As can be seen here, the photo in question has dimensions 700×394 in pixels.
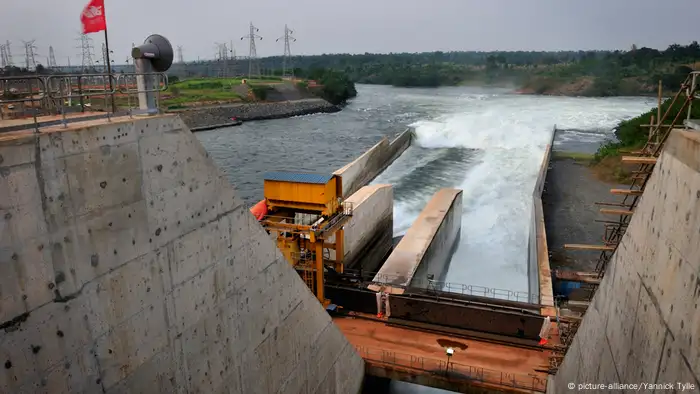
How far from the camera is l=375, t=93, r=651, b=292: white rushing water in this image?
24875mm

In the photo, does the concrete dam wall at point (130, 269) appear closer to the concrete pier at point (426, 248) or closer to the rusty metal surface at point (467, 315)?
the rusty metal surface at point (467, 315)

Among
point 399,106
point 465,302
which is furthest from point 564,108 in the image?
point 465,302

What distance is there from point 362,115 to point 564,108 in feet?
114

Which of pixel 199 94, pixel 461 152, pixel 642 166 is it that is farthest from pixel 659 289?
pixel 199 94

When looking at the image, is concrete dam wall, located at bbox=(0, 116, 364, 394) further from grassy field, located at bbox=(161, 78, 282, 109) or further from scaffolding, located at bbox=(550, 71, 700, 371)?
grassy field, located at bbox=(161, 78, 282, 109)

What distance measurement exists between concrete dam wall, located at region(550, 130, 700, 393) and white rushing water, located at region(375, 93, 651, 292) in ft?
49.5

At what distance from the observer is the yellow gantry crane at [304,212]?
13.9 m

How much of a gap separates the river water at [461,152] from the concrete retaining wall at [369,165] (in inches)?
35.6

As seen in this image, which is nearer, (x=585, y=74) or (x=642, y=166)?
(x=642, y=166)

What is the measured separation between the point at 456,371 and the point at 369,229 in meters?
11.6

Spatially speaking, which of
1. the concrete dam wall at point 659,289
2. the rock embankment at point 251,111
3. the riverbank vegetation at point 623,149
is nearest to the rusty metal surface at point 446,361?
the concrete dam wall at point 659,289

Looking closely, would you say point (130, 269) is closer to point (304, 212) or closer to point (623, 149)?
point (304, 212)

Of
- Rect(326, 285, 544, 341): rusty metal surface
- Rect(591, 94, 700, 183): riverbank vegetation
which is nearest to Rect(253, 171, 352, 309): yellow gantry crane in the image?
Rect(326, 285, 544, 341): rusty metal surface

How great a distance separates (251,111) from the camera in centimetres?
7744
